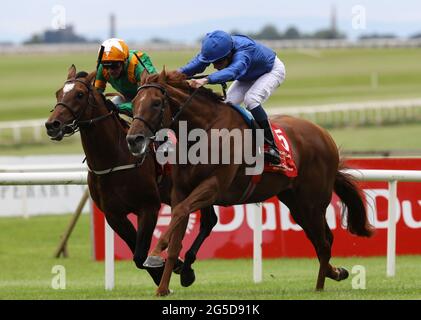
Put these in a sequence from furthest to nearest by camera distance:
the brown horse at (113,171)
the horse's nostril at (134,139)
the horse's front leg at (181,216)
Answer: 1. the brown horse at (113,171)
2. the horse's front leg at (181,216)
3. the horse's nostril at (134,139)

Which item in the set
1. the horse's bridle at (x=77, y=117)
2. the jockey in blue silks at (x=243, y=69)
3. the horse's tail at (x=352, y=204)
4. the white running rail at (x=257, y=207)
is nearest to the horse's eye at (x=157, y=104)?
the jockey in blue silks at (x=243, y=69)

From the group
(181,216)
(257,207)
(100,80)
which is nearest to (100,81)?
(100,80)

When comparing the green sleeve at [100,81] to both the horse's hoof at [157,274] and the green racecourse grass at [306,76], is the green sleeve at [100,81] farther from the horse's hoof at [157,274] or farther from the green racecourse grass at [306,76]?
the green racecourse grass at [306,76]

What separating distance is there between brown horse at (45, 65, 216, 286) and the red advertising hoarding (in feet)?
10.7

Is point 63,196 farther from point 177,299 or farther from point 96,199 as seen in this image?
point 177,299

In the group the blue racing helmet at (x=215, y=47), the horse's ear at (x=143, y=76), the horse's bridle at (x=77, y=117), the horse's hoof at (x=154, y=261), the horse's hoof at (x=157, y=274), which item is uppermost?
the blue racing helmet at (x=215, y=47)

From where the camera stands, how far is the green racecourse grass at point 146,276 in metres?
7.61

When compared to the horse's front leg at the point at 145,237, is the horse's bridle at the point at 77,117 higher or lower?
higher

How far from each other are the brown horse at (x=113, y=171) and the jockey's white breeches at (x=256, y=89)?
795 mm

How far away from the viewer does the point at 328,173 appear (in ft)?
27.4

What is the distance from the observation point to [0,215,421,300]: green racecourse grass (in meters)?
7.61

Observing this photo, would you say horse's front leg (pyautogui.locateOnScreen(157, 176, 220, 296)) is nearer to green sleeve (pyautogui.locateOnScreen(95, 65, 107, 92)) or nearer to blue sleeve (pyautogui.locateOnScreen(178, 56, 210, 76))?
blue sleeve (pyautogui.locateOnScreen(178, 56, 210, 76))

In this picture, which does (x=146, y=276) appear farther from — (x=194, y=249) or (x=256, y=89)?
(x=256, y=89)
